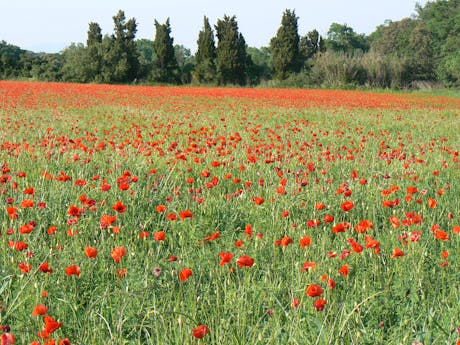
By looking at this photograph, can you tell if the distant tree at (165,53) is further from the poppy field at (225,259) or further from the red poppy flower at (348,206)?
the red poppy flower at (348,206)

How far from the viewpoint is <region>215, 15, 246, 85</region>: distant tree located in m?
45.3

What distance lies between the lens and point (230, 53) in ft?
149

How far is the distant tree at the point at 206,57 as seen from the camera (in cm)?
4588

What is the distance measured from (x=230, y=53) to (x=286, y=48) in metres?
4.71

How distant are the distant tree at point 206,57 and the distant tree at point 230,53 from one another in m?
0.68

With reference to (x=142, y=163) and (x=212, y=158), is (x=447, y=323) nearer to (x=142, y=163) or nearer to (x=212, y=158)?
(x=142, y=163)

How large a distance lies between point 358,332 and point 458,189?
10.6 ft

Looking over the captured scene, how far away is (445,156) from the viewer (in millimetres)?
6629

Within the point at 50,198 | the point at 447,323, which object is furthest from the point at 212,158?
the point at 447,323

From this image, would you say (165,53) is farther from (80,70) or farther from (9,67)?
(9,67)

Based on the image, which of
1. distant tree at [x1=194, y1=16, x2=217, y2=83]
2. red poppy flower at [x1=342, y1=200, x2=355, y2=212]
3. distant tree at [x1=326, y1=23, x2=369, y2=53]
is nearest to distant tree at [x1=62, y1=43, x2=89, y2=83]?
distant tree at [x1=194, y1=16, x2=217, y2=83]

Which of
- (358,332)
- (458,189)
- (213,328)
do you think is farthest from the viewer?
(458,189)

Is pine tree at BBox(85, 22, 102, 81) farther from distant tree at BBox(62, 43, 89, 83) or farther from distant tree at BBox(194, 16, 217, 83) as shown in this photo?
distant tree at BBox(194, 16, 217, 83)

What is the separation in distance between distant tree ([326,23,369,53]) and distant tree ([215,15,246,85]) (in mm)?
50283
